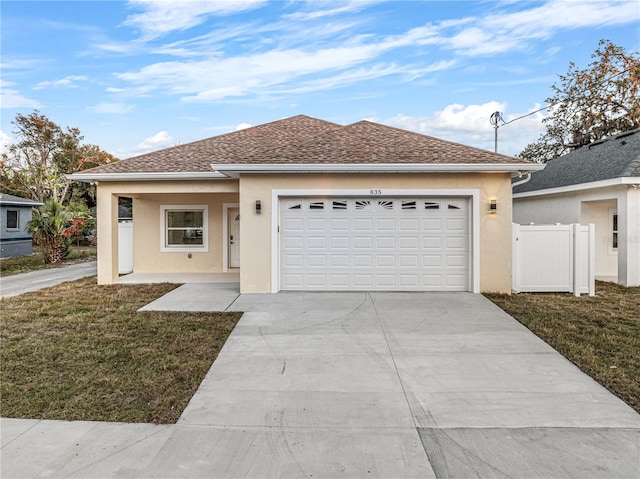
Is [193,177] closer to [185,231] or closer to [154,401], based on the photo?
[185,231]

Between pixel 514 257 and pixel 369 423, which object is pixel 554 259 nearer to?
pixel 514 257

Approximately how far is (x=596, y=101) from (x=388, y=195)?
2554cm

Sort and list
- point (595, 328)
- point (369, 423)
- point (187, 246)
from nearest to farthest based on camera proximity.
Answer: point (369, 423) → point (595, 328) → point (187, 246)

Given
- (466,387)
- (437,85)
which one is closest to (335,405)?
(466,387)

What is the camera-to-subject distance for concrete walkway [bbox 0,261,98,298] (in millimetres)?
10453

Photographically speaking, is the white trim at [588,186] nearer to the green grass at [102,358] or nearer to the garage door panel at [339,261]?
the garage door panel at [339,261]

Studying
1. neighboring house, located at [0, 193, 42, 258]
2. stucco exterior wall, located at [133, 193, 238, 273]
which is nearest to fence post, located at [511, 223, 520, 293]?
stucco exterior wall, located at [133, 193, 238, 273]

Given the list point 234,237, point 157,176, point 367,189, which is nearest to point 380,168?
point 367,189

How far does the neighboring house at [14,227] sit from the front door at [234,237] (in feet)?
40.3

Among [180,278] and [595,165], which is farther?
[595,165]

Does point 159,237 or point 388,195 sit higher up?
point 388,195

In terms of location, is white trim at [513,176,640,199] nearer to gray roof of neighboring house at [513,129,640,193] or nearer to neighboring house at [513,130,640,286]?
neighboring house at [513,130,640,286]

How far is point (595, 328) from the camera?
654cm

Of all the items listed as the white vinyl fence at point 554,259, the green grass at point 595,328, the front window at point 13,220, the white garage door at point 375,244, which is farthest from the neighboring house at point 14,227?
the white vinyl fence at point 554,259
